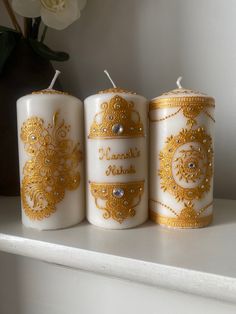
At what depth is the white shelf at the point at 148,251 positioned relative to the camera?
Result: 9.3 inches

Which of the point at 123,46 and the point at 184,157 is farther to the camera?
the point at 123,46

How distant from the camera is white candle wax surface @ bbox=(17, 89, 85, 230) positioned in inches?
12.3

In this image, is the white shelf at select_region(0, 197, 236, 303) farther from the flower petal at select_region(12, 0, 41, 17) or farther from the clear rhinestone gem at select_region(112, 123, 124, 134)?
the flower petal at select_region(12, 0, 41, 17)

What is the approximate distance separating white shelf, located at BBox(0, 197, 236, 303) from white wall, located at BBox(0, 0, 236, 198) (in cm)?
17

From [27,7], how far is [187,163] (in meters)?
0.29

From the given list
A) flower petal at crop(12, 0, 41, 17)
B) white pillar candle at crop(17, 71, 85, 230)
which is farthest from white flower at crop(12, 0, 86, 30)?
white pillar candle at crop(17, 71, 85, 230)

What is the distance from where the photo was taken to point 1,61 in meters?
0.39

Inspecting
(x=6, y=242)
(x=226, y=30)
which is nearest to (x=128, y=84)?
(x=226, y=30)

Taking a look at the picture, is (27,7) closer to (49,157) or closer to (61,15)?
(61,15)

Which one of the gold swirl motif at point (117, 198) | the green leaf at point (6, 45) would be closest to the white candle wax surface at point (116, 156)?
the gold swirl motif at point (117, 198)

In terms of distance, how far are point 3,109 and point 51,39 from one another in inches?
7.8

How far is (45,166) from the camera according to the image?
1.03 ft

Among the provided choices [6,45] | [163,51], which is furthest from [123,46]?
[6,45]

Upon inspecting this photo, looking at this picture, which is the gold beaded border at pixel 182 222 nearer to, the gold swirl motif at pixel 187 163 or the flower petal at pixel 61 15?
the gold swirl motif at pixel 187 163
